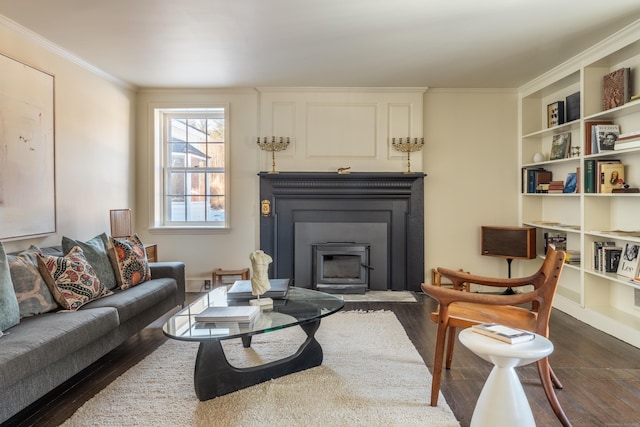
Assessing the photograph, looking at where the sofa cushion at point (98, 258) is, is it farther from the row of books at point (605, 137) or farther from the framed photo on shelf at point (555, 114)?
the framed photo on shelf at point (555, 114)

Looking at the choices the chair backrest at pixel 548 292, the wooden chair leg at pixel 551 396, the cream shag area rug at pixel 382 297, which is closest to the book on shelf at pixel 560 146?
the cream shag area rug at pixel 382 297

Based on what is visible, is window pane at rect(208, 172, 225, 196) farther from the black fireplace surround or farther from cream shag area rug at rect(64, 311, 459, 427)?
cream shag area rug at rect(64, 311, 459, 427)

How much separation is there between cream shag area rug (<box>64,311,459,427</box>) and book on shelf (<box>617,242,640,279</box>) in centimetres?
195

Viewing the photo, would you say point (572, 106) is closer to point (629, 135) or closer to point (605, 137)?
point (605, 137)

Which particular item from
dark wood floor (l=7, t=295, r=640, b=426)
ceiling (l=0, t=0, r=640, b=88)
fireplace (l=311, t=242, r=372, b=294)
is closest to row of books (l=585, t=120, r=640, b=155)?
ceiling (l=0, t=0, r=640, b=88)

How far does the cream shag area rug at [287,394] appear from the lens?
192 cm

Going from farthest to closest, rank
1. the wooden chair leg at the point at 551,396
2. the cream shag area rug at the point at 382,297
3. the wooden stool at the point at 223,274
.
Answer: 1. the wooden stool at the point at 223,274
2. the cream shag area rug at the point at 382,297
3. the wooden chair leg at the point at 551,396

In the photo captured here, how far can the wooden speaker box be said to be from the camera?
4.20 metres

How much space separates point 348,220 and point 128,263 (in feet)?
8.12

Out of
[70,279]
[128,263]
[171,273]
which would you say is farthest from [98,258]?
[171,273]

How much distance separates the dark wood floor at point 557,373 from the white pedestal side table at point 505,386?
0.28 metres

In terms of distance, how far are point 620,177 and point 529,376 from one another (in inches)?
81.0

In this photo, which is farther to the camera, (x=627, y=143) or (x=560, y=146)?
(x=560, y=146)

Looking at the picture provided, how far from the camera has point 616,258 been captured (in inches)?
131
